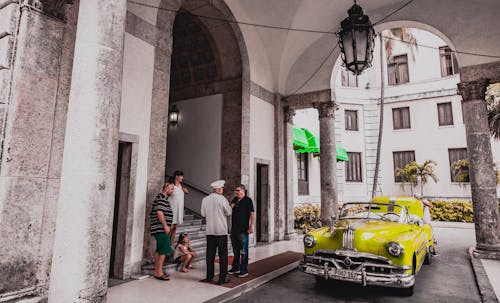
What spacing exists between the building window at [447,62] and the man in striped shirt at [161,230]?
67.5 ft

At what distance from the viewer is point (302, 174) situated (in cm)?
1788

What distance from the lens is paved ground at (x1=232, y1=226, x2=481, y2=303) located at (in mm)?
4984

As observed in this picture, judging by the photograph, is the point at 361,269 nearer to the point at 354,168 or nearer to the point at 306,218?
the point at 306,218

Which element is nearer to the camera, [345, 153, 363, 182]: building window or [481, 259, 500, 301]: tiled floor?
[481, 259, 500, 301]: tiled floor

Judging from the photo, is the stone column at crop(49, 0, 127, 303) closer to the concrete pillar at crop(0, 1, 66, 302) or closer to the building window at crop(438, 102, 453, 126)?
the concrete pillar at crop(0, 1, 66, 302)

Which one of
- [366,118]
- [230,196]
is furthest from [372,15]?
[366,118]

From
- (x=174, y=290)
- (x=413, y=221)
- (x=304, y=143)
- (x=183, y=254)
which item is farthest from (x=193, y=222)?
(x=304, y=143)

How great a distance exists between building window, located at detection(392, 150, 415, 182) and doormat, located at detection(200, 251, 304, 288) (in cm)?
1461

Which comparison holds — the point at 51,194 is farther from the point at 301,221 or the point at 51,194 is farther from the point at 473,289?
the point at 301,221

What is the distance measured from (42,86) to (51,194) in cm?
160

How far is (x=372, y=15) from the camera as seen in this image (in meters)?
9.92

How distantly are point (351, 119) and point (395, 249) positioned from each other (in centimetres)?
1769

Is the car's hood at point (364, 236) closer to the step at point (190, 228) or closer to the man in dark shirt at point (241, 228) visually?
the man in dark shirt at point (241, 228)

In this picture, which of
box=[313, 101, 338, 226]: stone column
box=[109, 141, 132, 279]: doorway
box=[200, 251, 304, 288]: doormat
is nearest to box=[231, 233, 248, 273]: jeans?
box=[200, 251, 304, 288]: doormat
